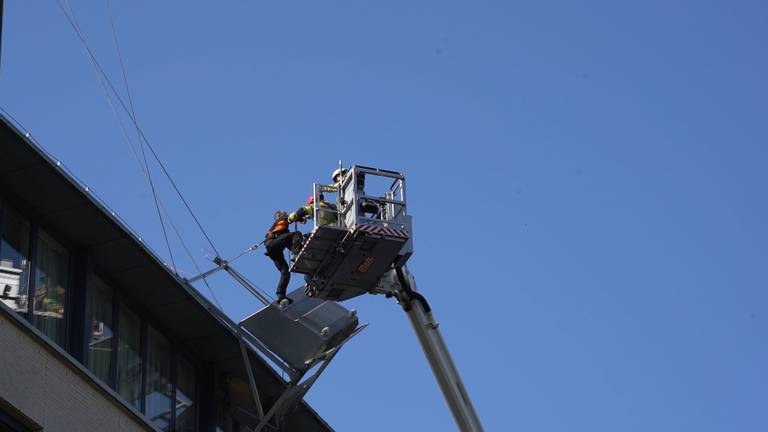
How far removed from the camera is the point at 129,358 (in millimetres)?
30719

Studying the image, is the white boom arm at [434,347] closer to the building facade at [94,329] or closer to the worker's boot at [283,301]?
the worker's boot at [283,301]

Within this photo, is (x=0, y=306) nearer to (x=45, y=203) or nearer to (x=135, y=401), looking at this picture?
(x=45, y=203)

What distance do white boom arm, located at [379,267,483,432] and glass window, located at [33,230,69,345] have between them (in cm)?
618

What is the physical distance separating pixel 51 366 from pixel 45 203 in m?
3.67

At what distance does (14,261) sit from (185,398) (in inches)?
268

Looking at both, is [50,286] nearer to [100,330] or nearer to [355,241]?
[100,330]

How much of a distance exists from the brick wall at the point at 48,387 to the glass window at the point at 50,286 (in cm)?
158

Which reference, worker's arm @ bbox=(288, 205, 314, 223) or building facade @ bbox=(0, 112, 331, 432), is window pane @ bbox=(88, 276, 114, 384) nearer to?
building facade @ bbox=(0, 112, 331, 432)

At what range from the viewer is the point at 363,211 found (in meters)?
29.6

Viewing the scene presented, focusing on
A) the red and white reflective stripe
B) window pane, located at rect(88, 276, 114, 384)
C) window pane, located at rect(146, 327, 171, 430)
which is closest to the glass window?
window pane, located at rect(88, 276, 114, 384)

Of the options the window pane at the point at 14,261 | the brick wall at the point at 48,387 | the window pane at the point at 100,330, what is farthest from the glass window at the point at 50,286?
the brick wall at the point at 48,387

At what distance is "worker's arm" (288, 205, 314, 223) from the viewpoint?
30.1m

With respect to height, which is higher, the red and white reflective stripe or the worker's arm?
the worker's arm

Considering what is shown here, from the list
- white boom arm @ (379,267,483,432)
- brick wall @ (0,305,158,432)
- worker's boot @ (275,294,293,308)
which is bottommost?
brick wall @ (0,305,158,432)
